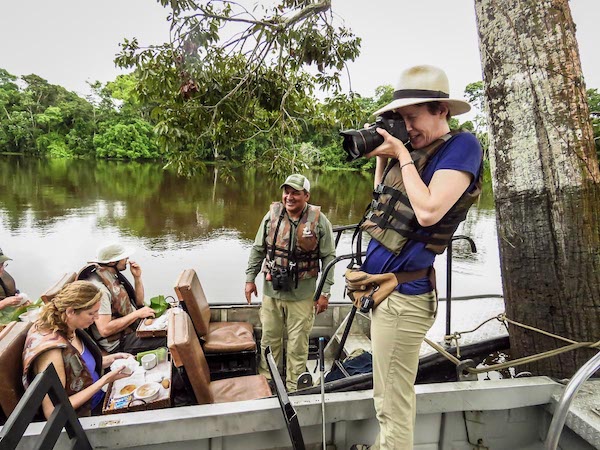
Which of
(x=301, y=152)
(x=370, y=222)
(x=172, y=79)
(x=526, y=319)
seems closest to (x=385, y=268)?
(x=370, y=222)

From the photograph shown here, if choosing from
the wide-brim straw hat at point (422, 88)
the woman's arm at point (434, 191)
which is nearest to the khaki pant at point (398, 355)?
the woman's arm at point (434, 191)

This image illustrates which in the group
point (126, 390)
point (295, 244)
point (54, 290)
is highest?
point (295, 244)

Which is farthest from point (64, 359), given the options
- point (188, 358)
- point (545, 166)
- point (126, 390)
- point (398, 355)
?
point (545, 166)

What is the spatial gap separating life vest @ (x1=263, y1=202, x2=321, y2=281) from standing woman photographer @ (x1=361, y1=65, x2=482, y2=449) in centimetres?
153

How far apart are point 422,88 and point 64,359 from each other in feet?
6.83

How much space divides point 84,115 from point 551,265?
58785 millimetres

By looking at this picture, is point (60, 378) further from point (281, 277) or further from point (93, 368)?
point (281, 277)

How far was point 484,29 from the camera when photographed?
202 centimetres

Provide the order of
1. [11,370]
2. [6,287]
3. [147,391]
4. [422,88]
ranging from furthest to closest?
1. [6,287]
2. [147,391]
3. [11,370]
4. [422,88]

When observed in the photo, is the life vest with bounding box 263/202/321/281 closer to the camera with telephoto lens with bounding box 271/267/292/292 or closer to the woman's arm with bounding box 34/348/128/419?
the camera with telephoto lens with bounding box 271/267/292/292

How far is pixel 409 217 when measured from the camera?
1435 mm

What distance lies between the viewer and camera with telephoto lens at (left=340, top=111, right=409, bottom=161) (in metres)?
1.37

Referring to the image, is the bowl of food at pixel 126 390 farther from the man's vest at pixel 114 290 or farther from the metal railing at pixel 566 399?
the metal railing at pixel 566 399

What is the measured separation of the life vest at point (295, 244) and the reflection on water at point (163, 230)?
138cm
